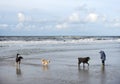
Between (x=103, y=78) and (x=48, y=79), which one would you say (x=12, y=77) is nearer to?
(x=48, y=79)

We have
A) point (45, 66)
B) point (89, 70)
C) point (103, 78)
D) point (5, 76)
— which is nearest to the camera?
point (103, 78)

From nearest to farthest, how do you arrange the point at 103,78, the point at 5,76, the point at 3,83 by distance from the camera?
the point at 3,83, the point at 103,78, the point at 5,76

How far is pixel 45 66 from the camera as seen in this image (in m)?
23.5

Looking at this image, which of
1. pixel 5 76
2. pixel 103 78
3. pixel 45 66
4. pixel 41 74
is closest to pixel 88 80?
pixel 103 78

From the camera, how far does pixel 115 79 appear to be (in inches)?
669

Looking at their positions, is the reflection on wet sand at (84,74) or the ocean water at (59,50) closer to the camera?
the reflection on wet sand at (84,74)

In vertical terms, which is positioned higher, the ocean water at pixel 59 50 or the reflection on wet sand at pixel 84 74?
the ocean water at pixel 59 50

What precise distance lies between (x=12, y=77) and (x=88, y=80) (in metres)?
4.80

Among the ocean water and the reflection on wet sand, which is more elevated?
the ocean water

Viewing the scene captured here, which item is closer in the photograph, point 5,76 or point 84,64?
point 5,76

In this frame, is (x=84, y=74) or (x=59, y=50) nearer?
(x=84, y=74)

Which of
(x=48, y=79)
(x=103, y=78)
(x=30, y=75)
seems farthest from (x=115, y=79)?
(x=30, y=75)

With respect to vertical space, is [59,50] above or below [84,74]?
above

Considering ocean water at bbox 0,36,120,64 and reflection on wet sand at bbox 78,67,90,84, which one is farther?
ocean water at bbox 0,36,120,64
